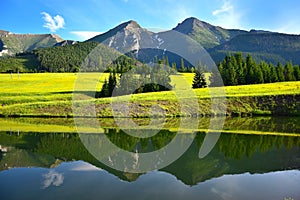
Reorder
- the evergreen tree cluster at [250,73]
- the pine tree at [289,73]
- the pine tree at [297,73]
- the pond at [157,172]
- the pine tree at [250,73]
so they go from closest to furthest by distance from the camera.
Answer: the pond at [157,172], the evergreen tree cluster at [250,73], the pine tree at [250,73], the pine tree at [289,73], the pine tree at [297,73]

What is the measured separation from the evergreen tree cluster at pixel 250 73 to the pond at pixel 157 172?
154 ft

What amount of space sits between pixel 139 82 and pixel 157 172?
51.2 meters

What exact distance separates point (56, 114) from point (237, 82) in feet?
147

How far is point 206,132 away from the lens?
30094 millimetres

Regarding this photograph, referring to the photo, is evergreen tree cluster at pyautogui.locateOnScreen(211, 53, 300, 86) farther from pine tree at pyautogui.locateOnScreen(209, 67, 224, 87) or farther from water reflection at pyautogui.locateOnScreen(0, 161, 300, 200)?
water reflection at pyautogui.locateOnScreen(0, 161, 300, 200)

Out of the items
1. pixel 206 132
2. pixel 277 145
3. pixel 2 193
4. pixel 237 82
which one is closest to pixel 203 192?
pixel 2 193

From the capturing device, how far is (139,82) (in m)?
66.4

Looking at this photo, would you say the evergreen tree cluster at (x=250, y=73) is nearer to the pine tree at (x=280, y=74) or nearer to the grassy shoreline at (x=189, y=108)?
the pine tree at (x=280, y=74)

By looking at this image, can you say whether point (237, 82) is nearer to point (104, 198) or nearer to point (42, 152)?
point (42, 152)

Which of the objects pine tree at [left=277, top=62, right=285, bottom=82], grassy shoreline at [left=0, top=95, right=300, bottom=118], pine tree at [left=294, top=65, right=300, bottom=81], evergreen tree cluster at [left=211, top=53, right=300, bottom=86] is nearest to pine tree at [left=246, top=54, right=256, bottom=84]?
evergreen tree cluster at [left=211, top=53, right=300, bottom=86]

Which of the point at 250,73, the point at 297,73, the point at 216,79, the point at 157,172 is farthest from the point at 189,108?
the point at 297,73

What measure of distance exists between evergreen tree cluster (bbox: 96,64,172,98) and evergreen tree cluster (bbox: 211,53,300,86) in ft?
43.8

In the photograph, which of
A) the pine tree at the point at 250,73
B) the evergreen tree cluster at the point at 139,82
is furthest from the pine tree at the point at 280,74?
the evergreen tree cluster at the point at 139,82

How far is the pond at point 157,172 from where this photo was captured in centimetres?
1261
